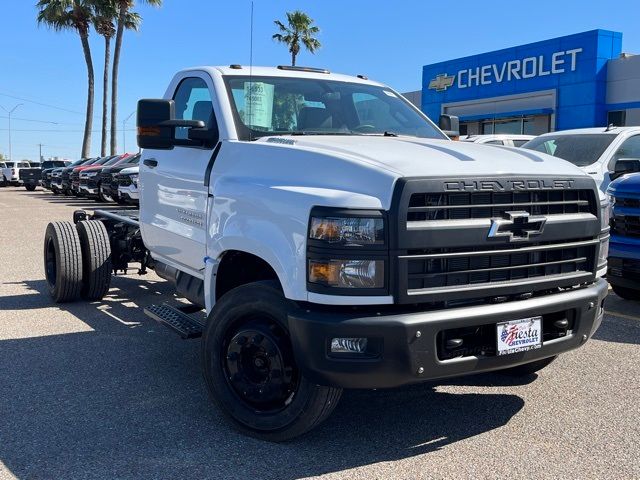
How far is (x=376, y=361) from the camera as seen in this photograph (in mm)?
3238

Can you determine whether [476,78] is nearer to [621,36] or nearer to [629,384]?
[621,36]

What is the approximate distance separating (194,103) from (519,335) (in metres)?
2.89

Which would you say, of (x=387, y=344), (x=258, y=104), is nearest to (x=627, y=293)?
(x=258, y=104)

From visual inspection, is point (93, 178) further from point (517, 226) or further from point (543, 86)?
point (517, 226)

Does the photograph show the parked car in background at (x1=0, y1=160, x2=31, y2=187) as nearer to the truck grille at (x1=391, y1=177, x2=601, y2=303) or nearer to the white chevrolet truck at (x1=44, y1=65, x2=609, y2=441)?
the white chevrolet truck at (x1=44, y1=65, x2=609, y2=441)

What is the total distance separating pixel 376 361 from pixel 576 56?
25.4 metres

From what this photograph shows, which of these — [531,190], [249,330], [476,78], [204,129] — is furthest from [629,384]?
[476,78]

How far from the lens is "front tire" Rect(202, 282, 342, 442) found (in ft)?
11.6

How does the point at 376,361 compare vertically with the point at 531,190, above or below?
below

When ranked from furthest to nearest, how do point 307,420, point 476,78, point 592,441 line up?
1. point 476,78
2. point 592,441
3. point 307,420

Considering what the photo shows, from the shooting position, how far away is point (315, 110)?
4836 millimetres

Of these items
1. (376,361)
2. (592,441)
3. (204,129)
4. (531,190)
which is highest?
(204,129)

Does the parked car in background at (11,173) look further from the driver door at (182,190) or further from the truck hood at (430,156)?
the truck hood at (430,156)

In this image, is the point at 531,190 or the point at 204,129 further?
the point at 204,129
